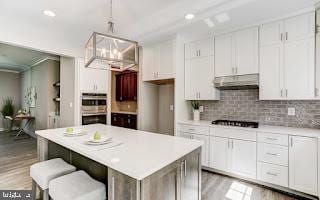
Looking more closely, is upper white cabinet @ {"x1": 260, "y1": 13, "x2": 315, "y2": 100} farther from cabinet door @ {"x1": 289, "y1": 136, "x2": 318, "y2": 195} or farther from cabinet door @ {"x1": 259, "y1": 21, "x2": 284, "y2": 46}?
cabinet door @ {"x1": 289, "y1": 136, "x2": 318, "y2": 195}

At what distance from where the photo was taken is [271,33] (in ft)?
8.95

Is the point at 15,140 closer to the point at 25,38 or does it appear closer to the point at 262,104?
the point at 25,38

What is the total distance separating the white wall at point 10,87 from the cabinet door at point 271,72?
9497mm

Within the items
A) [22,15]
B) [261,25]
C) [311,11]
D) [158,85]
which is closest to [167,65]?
[158,85]

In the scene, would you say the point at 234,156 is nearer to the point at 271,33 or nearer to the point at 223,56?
the point at 223,56

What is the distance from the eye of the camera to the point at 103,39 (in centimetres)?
200

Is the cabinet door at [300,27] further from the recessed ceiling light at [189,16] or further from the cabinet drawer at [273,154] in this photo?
the cabinet drawer at [273,154]

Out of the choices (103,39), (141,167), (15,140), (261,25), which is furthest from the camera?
(15,140)

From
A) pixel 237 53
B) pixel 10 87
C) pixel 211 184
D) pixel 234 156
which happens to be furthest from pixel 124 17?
pixel 10 87

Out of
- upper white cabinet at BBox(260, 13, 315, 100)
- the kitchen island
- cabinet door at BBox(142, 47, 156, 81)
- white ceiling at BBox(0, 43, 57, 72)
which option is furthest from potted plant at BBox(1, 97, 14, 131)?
upper white cabinet at BBox(260, 13, 315, 100)

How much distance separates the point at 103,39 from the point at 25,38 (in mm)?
2224

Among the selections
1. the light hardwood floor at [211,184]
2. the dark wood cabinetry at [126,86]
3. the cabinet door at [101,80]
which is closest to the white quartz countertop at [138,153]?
the light hardwood floor at [211,184]

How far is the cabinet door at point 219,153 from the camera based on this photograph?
289 centimetres

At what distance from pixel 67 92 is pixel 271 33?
441cm
